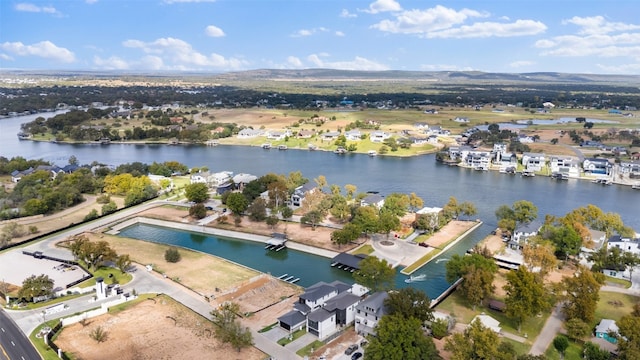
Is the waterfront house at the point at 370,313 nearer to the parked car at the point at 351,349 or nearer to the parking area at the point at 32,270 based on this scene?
the parked car at the point at 351,349

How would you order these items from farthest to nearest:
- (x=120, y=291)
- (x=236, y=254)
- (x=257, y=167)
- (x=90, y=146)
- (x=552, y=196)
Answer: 1. (x=90, y=146)
2. (x=257, y=167)
3. (x=552, y=196)
4. (x=236, y=254)
5. (x=120, y=291)

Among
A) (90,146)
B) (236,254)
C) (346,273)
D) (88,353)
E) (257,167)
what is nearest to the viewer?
(88,353)

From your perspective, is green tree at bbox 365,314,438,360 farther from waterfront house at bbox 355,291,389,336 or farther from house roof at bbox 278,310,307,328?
house roof at bbox 278,310,307,328

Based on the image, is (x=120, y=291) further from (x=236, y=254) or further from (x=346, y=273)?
(x=346, y=273)

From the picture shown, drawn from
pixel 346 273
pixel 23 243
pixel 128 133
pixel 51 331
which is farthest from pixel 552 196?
pixel 128 133

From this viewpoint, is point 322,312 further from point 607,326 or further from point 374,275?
point 607,326

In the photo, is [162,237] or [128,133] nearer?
[162,237]

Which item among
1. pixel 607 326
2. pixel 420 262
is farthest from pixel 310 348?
pixel 607 326

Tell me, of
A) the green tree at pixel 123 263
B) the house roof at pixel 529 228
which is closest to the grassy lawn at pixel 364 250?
the house roof at pixel 529 228
